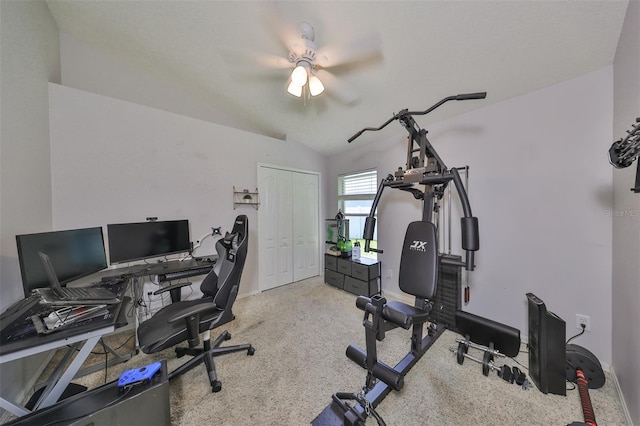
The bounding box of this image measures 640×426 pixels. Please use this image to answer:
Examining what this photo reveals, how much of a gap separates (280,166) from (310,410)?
3082mm

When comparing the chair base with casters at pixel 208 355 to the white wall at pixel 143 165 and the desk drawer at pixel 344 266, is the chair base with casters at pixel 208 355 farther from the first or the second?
the desk drawer at pixel 344 266

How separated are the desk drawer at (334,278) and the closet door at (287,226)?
51 centimetres

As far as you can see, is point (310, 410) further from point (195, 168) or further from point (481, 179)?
point (195, 168)

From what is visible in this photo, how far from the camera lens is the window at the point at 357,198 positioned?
350 centimetres

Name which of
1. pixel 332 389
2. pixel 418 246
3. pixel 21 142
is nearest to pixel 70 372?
pixel 332 389

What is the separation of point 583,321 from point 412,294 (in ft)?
4.89

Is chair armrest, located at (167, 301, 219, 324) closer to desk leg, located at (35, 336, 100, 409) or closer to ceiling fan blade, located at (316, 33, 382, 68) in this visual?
desk leg, located at (35, 336, 100, 409)

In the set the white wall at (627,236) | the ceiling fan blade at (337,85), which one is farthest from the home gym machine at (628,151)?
the ceiling fan blade at (337,85)

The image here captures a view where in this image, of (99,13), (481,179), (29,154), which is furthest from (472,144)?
(29,154)

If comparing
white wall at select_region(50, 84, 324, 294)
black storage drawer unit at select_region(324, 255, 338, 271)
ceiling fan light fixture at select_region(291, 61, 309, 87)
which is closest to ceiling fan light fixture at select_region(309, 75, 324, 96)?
ceiling fan light fixture at select_region(291, 61, 309, 87)

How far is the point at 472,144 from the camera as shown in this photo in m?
2.32

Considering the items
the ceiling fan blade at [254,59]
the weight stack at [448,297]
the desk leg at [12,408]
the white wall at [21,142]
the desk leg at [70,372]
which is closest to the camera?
the desk leg at [12,408]

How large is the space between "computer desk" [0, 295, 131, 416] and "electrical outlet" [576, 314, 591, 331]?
3379 millimetres

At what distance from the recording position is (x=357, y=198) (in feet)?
12.1
